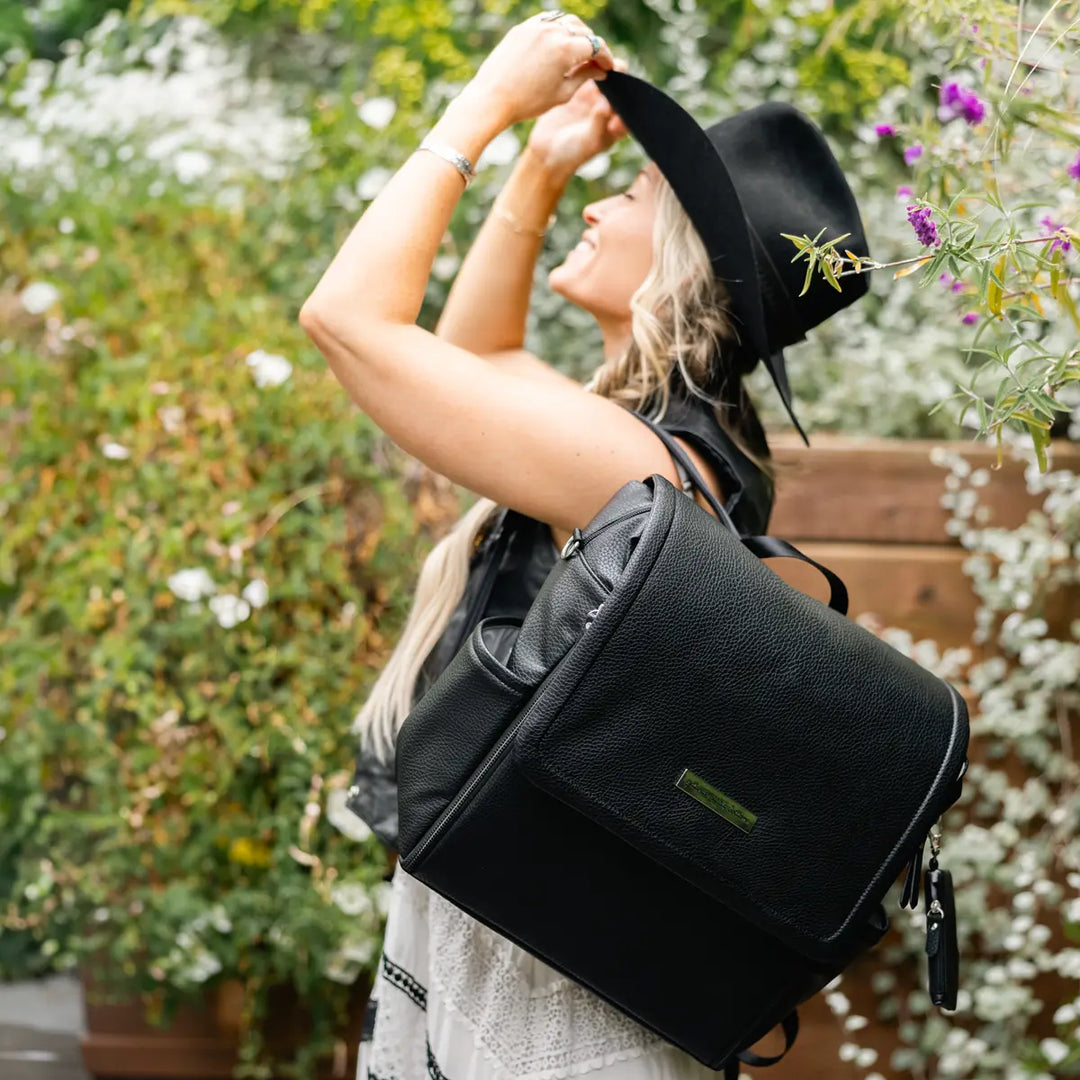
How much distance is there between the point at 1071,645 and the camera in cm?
209

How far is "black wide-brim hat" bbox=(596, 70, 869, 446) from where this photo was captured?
1258mm

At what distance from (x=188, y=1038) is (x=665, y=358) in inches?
72.8

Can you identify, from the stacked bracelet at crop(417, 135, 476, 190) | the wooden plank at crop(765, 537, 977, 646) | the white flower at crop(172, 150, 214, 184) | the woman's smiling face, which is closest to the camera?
the stacked bracelet at crop(417, 135, 476, 190)

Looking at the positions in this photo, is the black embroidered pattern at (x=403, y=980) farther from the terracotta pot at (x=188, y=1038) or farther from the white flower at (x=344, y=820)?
the terracotta pot at (x=188, y=1038)

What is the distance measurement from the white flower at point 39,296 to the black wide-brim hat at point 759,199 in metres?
1.62

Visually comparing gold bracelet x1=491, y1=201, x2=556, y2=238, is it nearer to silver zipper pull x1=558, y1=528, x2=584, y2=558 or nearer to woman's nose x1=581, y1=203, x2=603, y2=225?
woman's nose x1=581, y1=203, x2=603, y2=225

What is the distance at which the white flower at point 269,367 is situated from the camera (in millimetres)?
2217

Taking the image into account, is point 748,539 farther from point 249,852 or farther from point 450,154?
point 249,852

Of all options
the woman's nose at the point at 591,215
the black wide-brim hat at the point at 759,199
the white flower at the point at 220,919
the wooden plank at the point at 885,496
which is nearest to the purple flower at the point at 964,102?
the black wide-brim hat at the point at 759,199

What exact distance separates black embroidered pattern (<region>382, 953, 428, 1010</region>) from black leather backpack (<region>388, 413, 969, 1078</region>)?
0.37 m

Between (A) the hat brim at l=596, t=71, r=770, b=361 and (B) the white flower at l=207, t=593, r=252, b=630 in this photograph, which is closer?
(A) the hat brim at l=596, t=71, r=770, b=361

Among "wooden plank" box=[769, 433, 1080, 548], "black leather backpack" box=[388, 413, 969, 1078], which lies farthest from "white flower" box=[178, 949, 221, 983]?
"wooden plank" box=[769, 433, 1080, 548]

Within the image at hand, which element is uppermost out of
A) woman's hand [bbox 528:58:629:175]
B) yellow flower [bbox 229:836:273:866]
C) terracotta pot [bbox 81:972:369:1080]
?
woman's hand [bbox 528:58:629:175]

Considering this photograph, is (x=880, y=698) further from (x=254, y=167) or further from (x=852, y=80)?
(x=254, y=167)
